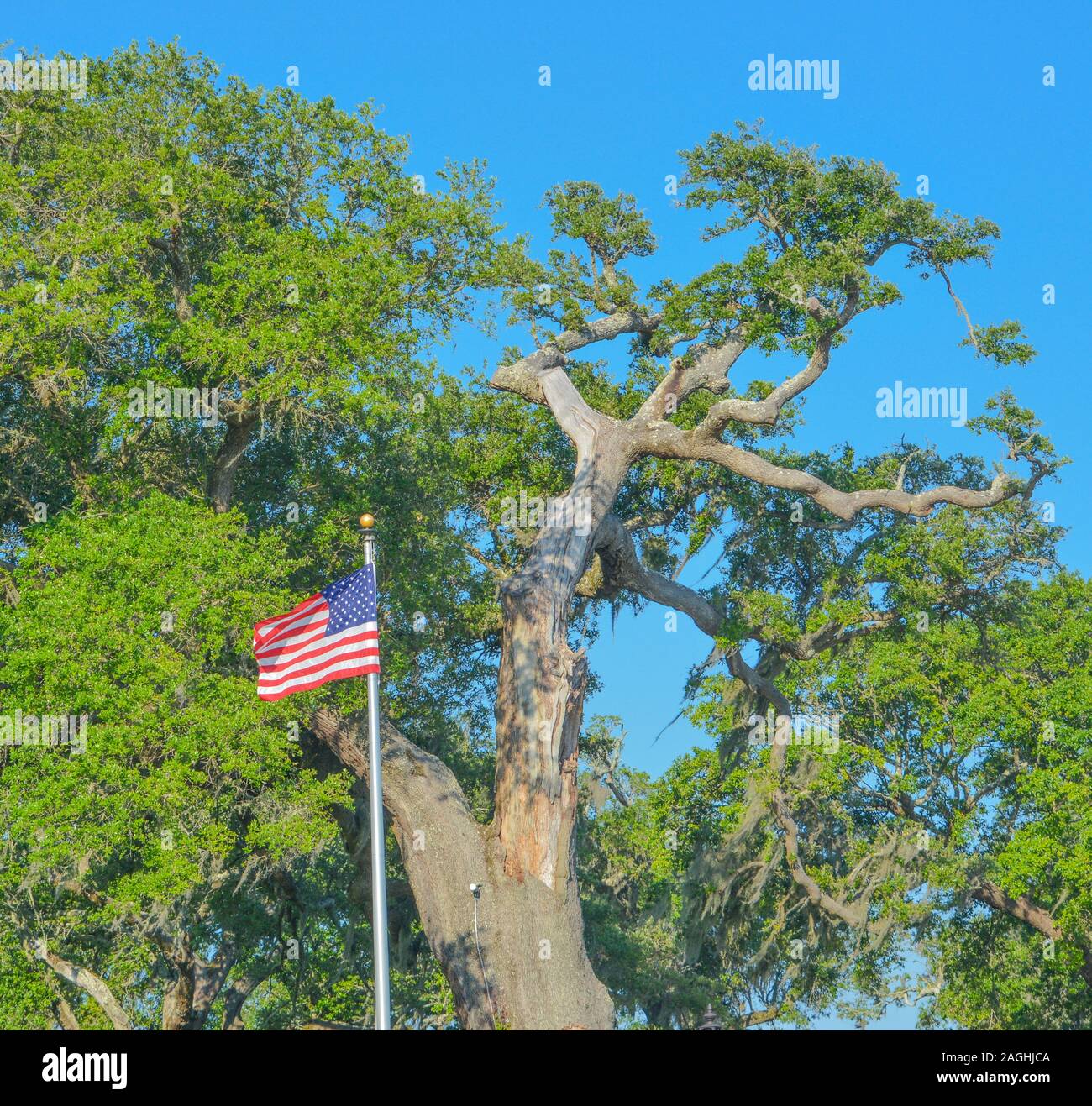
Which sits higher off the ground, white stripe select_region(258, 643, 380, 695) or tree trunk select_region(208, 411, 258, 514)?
tree trunk select_region(208, 411, 258, 514)

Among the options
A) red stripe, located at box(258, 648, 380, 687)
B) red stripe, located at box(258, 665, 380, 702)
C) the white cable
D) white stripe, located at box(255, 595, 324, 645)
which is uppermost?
white stripe, located at box(255, 595, 324, 645)

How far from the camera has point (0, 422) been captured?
23.2 meters

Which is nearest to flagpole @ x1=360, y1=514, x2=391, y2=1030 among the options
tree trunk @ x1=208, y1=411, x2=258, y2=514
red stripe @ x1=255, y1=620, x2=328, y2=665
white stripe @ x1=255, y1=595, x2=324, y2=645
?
red stripe @ x1=255, y1=620, x2=328, y2=665

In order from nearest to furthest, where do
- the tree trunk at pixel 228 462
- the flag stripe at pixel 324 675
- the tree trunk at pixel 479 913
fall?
the flag stripe at pixel 324 675, the tree trunk at pixel 479 913, the tree trunk at pixel 228 462

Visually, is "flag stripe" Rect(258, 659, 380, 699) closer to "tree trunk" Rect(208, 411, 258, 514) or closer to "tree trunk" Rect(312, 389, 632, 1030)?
"tree trunk" Rect(312, 389, 632, 1030)

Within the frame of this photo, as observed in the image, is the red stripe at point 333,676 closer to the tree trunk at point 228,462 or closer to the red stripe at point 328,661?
the red stripe at point 328,661

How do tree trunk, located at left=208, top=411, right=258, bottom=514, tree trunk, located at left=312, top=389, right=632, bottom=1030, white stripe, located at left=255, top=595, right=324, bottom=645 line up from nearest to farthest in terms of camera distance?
1. white stripe, located at left=255, top=595, right=324, bottom=645
2. tree trunk, located at left=312, top=389, right=632, bottom=1030
3. tree trunk, located at left=208, top=411, right=258, bottom=514

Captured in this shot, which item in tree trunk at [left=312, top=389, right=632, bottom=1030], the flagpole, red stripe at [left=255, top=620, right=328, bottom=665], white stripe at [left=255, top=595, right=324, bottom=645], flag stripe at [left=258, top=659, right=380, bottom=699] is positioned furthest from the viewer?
tree trunk at [left=312, top=389, right=632, bottom=1030]

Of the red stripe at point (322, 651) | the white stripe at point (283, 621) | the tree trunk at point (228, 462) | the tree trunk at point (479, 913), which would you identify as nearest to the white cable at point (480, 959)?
the tree trunk at point (479, 913)

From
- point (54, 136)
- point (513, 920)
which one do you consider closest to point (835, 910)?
point (513, 920)

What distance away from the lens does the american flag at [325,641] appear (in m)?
13.7

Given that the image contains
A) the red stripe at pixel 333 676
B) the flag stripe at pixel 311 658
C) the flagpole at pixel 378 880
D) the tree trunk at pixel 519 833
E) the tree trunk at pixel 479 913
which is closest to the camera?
the flagpole at pixel 378 880

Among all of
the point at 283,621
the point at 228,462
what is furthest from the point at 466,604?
the point at 283,621

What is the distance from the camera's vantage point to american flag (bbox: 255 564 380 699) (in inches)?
539
